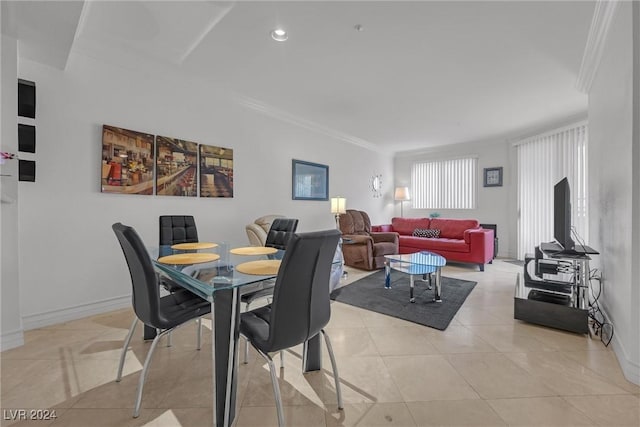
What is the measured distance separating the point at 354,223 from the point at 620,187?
3.74 m

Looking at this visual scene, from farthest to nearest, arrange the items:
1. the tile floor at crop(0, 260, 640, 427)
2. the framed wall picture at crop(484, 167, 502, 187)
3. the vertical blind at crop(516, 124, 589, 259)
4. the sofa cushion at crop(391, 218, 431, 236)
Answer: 1. the sofa cushion at crop(391, 218, 431, 236)
2. the framed wall picture at crop(484, 167, 502, 187)
3. the vertical blind at crop(516, 124, 589, 259)
4. the tile floor at crop(0, 260, 640, 427)

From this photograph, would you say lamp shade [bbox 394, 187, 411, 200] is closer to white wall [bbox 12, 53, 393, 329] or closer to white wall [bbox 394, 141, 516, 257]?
white wall [bbox 394, 141, 516, 257]

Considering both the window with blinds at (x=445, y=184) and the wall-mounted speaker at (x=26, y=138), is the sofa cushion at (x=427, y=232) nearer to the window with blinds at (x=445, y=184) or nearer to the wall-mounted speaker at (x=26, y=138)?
the window with blinds at (x=445, y=184)

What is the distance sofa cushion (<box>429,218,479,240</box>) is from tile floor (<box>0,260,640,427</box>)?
3.11m

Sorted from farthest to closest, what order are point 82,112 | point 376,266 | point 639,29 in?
point 376,266 < point 82,112 < point 639,29

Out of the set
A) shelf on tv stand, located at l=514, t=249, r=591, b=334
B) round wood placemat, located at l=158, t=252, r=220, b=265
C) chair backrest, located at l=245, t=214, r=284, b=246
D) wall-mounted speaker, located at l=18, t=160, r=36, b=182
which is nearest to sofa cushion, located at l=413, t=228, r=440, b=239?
shelf on tv stand, located at l=514, t=249, r=591, b=334

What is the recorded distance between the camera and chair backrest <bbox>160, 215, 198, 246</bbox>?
101 inches

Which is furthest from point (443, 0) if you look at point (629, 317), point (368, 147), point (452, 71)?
point (368, 147)

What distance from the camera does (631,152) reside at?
5.52 feet

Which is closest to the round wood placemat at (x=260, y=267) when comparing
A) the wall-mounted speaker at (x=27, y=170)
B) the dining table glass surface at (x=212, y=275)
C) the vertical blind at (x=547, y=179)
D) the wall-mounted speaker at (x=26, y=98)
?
the dining table glass surface at (x=212, y=275)

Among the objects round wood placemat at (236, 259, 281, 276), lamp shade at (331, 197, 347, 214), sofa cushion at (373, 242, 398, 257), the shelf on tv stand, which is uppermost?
lamp shade at (331, 197, 347, 214)

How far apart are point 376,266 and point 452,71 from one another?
9.76ft

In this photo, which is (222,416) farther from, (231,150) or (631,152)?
(231,150)

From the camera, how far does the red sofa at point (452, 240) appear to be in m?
4.61
